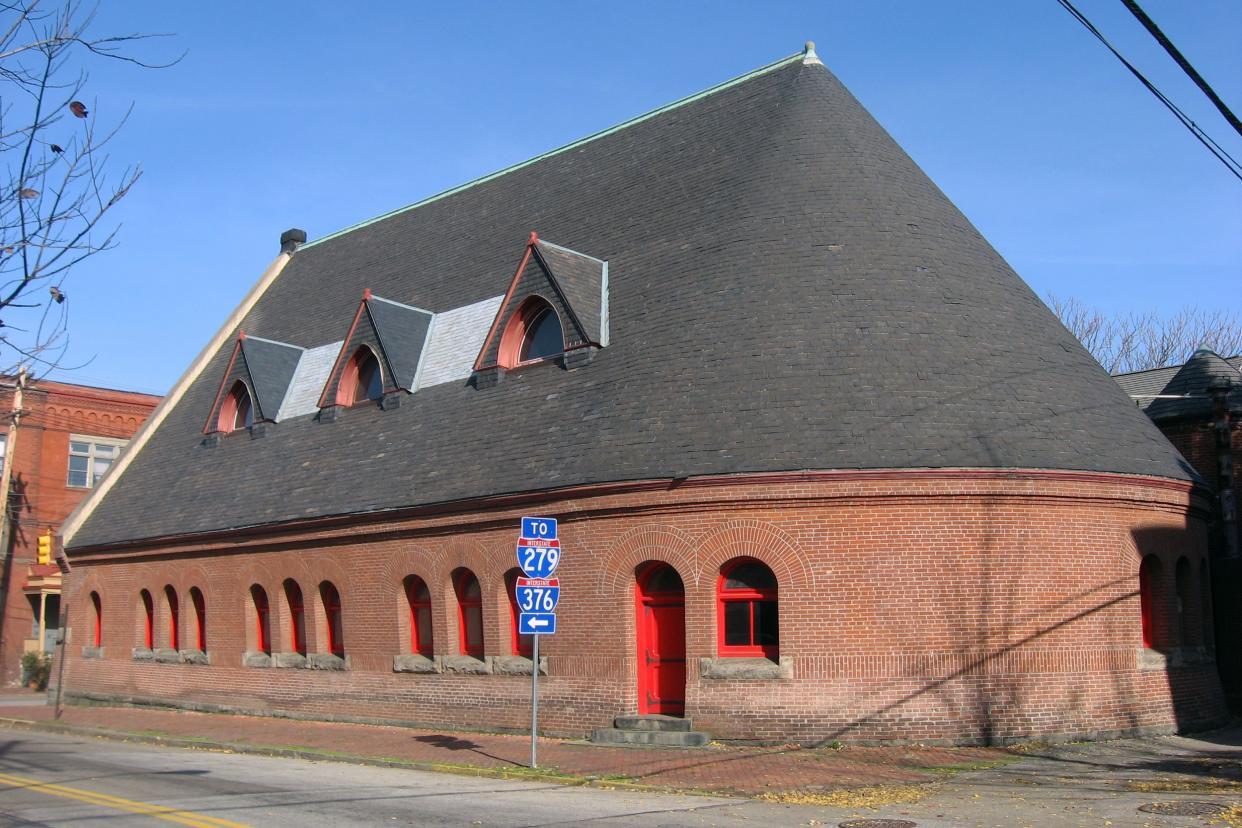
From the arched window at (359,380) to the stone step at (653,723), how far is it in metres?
11.5

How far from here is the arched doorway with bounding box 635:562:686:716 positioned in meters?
18.9

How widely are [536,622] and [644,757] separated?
2.54 meters

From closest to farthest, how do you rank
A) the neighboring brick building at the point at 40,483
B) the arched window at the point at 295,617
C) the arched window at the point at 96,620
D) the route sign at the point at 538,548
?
the route sign at the point at 538,548
the arched window at the point at 295,617
the arched window at the point at 96,620
the neighboring brick building at the point at 40,483

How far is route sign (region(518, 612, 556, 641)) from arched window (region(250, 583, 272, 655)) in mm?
12506

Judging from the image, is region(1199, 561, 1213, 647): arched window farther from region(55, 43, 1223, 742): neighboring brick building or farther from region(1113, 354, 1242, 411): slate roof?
region(1113, 354, 1242, 411): slate roof

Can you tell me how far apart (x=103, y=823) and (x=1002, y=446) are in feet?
42.2

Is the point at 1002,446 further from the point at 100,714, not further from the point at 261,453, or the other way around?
the point at 100,714

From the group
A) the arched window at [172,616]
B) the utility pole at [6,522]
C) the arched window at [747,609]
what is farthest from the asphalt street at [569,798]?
the utility pole at [6,522]

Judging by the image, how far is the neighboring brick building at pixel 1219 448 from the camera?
22.4m

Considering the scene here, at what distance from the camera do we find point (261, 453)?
28547 mm

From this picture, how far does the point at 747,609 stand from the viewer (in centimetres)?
1812

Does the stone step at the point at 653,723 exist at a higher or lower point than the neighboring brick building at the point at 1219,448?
lower

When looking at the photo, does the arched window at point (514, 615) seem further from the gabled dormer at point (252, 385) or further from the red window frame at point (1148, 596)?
the gabled dormer at point (252, 385)

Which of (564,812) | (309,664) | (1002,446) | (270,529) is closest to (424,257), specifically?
(270,529)
